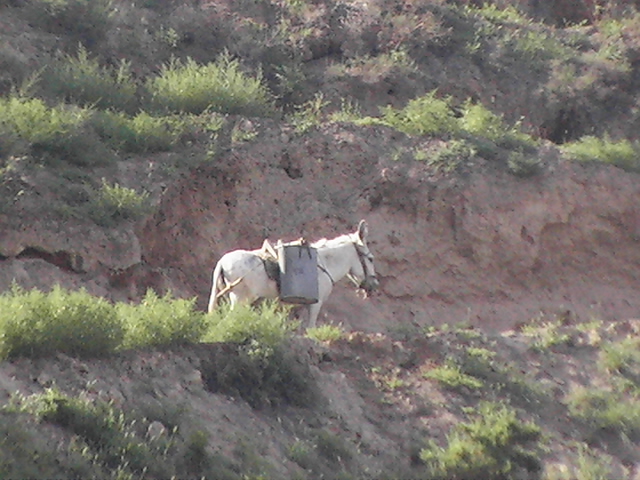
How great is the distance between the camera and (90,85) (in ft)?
66.3

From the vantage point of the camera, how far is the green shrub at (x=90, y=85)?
20000mm

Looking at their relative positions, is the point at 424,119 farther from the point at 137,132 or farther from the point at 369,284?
the point at 369,284

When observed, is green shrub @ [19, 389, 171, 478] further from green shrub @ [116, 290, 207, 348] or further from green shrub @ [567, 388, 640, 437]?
green shrub @ [567, 388, 640, 437]

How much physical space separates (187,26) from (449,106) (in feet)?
18.4

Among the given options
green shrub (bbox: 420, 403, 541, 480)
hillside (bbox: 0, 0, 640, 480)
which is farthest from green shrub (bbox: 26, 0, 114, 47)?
green shrub (bbox: 420, 403, 541, 480)

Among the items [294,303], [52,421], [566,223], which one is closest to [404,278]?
[566,223]

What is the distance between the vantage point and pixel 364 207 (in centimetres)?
1962

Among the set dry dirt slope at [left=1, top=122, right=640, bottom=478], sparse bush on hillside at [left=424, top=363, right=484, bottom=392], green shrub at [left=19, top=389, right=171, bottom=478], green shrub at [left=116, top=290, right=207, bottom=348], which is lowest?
dry dirt slope at [left=1, top=122, right=640, bottom=478]

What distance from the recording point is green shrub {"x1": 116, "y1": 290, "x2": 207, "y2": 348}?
11.6 m

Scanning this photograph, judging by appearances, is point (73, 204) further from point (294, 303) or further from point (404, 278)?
point (404, 278)

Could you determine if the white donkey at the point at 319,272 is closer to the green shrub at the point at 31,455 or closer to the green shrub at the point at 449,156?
the green shrub at the point at 449,156

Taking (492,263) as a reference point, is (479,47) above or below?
above

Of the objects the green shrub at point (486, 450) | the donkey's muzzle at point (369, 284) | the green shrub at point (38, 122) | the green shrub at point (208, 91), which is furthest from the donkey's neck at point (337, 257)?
the green shrub at point (208, 91)

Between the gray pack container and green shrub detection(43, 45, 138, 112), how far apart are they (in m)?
6.26
